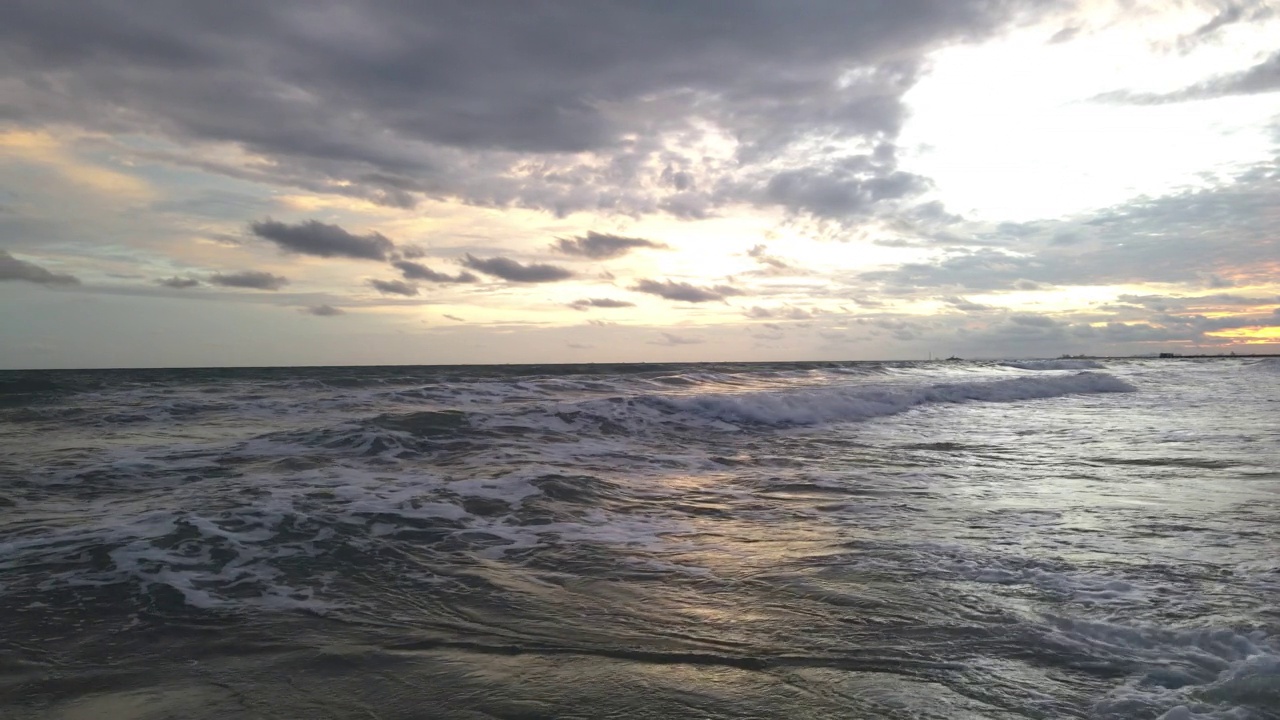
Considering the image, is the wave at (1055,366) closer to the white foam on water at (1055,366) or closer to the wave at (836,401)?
the white foam on water at (1055,366)

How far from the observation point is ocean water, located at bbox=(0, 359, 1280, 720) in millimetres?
3318

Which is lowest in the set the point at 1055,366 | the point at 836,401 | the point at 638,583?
the point at 638,583

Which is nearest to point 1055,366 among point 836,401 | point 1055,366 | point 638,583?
point 1055,366

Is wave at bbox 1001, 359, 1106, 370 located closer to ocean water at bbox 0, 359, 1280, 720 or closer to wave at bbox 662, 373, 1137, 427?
wave at bbox 662, 373, 1137, 427

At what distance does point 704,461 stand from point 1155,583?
24.0ft

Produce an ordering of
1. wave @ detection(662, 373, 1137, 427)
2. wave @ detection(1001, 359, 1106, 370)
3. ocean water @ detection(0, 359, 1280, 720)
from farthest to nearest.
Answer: wave @ detection(1001, 359, 1106, 370) < wave @ detection(662, 373, 1137, 427) < ocean water @ detection(0, 359, 1280, 720)

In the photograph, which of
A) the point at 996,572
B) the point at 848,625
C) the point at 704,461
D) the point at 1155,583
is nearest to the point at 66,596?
the point at 848,625

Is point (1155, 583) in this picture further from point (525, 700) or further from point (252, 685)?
point (252, 685)

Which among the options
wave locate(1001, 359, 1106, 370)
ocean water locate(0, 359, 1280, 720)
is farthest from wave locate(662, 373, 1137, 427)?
wave locate(1001, 359, 1106, 370)

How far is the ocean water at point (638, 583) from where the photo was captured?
3318mm

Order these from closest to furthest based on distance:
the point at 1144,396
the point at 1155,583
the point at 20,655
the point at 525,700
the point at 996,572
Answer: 1. the point at 525,700
2. the point at 20,655
3. the point at 1155,583
4. the point at 996,572
5. the point at 1144,396

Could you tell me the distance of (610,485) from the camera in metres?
9.16

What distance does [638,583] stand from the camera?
504cm

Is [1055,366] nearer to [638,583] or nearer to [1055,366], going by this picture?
[1055,366]
